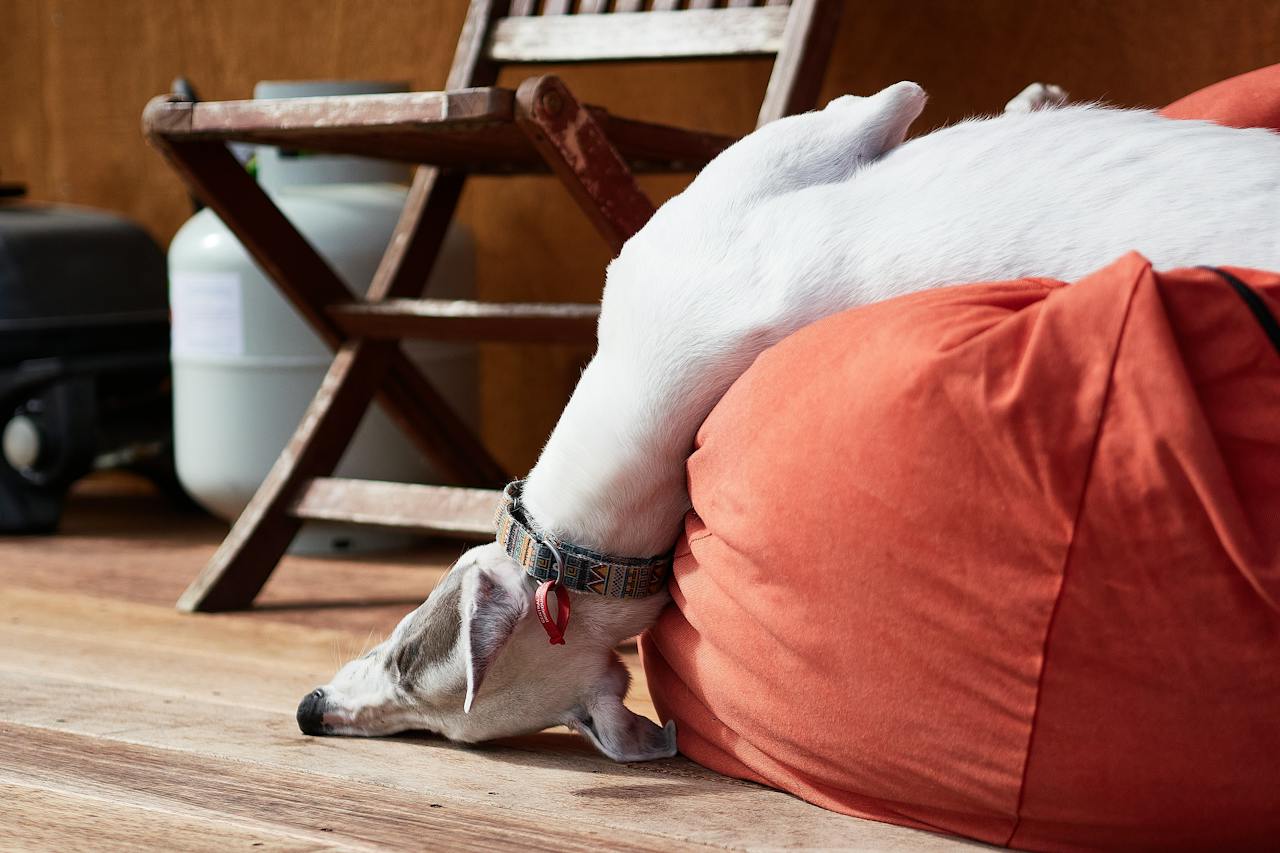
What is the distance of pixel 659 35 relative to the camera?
1.95 m

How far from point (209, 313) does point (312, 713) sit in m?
1.25

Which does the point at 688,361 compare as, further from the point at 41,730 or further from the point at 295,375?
the point at 295,375

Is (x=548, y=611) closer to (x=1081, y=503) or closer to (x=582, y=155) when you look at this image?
(x=1081, y=503)

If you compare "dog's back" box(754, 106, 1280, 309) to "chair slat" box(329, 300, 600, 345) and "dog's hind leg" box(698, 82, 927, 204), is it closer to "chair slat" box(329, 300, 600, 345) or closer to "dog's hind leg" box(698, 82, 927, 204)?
"dog's hind leg" box(698, 82, 927, 204)

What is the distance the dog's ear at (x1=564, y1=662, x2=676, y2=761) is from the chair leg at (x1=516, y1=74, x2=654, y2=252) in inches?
20.9

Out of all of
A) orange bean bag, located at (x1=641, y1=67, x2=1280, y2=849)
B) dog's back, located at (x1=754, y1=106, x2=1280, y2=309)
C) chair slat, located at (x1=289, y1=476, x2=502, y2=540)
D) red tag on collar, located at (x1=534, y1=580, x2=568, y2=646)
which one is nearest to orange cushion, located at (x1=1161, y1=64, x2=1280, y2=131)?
dog's back, located at (x1=754, y1=106, x2=1280, y2=309)

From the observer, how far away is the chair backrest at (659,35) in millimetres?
1765

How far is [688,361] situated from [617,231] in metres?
0.44

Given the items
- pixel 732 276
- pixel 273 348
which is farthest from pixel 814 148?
pixel 273 348

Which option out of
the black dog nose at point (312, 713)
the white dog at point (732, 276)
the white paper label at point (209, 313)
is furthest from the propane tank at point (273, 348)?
the white dog at point (732, 276)

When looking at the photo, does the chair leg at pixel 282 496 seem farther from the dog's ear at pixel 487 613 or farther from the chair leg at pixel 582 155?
the dog's ear at pixel 487 613

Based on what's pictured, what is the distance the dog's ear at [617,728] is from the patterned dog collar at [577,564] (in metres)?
0.08

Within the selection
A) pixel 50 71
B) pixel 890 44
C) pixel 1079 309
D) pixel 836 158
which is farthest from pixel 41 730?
pixel 50 71

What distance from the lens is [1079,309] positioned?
0.87 meters
